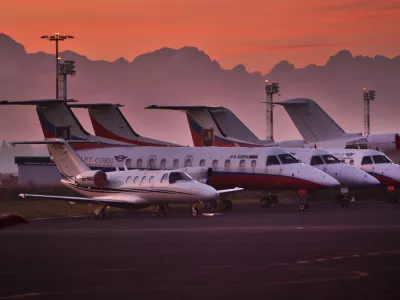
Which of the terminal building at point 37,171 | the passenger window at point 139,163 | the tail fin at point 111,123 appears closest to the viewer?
the passenger window at point 139,163

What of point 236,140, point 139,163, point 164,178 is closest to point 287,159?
point 139,163

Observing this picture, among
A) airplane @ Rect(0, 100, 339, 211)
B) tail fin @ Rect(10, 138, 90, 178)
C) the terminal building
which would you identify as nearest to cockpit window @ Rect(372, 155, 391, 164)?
airplane @ Rect(0, 100, 339, 211)

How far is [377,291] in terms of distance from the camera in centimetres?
1427

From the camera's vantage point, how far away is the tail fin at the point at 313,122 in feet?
221

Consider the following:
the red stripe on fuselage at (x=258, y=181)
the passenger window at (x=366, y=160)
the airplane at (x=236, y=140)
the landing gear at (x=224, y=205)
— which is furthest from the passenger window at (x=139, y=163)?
the passenger window at (x=366, y=160)

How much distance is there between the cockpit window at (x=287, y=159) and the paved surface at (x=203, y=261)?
11667 millimetres

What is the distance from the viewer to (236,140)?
55.4m

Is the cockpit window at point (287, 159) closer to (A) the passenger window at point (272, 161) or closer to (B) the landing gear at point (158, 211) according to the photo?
(A) the passenger window at point (272, 161)

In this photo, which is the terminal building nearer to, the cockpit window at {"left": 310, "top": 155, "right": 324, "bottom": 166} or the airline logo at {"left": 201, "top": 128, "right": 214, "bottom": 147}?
the airline logo at {"left": 201, "top": 128, "right": 214, "bottom": 147}

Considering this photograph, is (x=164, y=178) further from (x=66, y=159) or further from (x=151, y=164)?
(x=151, y=164)

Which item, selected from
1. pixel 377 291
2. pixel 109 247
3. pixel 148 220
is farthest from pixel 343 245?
pixel 148 220

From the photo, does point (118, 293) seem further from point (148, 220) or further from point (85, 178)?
point (85, 178)

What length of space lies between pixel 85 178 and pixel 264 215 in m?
7.71

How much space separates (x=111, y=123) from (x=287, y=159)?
47.4ft
